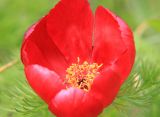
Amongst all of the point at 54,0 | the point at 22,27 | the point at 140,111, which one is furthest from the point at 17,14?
the point at 140,111

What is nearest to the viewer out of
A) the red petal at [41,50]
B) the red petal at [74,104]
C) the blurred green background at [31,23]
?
the red petal at [74,104]

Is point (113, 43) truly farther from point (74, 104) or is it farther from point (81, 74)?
point (74, 104)

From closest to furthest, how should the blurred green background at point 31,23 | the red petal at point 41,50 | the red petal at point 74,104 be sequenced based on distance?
the red petal at point 74,104
the red petal at point 41,50
the blurred green background at point 31,23

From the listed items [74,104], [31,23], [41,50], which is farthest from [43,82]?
[31,23]

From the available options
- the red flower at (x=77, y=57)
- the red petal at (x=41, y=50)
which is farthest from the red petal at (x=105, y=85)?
the red petal at (x=41, y=50)

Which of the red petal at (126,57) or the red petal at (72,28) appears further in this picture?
the red petal at (72,28)

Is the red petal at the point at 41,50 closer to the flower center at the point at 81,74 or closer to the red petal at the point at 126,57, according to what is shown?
the flower center at the point at 81,74

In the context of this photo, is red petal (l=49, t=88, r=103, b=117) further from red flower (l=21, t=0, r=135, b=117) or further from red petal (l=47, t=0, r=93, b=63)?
red petal (l=47, t=0, r=93, b=63)
